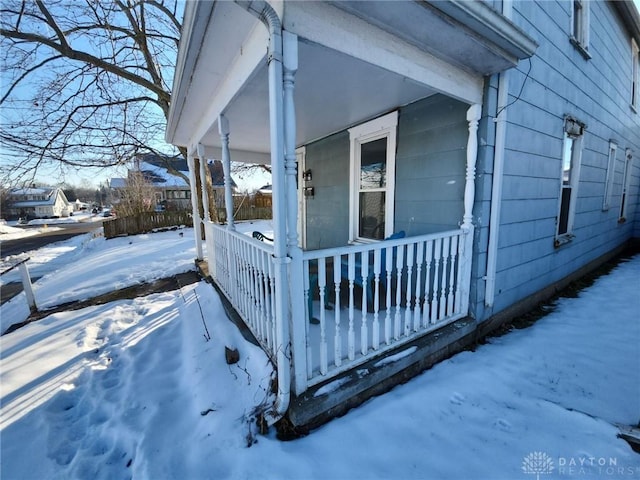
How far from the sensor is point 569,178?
399 centimetres

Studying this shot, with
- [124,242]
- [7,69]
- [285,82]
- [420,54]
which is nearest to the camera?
[285,82]

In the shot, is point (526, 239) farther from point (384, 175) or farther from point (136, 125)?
point (136, 125)

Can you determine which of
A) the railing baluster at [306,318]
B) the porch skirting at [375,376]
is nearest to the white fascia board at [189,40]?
the railing baluster at [306,318]

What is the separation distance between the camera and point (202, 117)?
372cm

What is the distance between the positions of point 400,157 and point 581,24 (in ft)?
12.0

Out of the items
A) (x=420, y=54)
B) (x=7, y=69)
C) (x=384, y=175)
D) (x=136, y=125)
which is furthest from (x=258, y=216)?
(x=420, y=54)

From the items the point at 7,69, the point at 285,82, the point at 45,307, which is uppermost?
the point at 7,69

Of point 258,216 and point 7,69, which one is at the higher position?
point 7,69

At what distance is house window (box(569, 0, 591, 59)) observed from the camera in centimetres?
377

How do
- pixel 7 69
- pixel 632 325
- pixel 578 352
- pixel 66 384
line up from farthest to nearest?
pixel 7 69
pixel 632 325
pixel 578 352
pixel 66 384

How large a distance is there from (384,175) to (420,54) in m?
1.69

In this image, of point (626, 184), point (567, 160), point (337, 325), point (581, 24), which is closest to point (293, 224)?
point (337, 325)

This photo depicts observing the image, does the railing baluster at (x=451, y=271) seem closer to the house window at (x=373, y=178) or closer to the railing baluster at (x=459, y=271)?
the railing baluster at (x=459, y=271)

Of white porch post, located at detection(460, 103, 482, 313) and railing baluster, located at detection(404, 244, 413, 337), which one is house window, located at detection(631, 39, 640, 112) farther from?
railing baluster, located at detection(404, 244, 413, 337)
